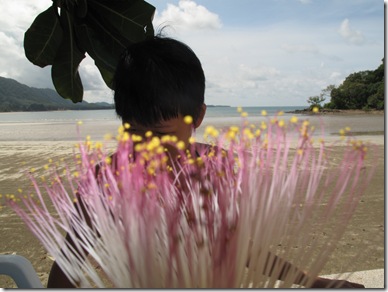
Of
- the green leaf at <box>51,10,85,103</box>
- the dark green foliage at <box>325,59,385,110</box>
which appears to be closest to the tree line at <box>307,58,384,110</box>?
the dark green foliage at <box>325,59,385,110</box>

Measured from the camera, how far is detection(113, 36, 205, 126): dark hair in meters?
0.35

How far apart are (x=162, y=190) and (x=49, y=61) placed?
1.61 ft

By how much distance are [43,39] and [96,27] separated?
11 cm

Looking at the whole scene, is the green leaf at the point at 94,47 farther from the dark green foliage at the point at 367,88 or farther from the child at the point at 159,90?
the dark green foliage at the point at 367,88

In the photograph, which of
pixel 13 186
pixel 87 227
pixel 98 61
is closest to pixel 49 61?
pixel 98 61

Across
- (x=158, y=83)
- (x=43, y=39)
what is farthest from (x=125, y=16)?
(x=158, y=83)

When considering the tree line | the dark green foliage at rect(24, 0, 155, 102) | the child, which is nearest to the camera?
the child

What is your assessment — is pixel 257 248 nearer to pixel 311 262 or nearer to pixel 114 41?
pixel 311 262

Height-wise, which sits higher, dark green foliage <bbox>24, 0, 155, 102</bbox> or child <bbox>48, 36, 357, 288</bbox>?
dark green foliage <bbox>24, 0, 155, 102</bbox>

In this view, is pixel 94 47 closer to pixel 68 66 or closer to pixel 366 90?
pixel 68 66

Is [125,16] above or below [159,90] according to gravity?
above

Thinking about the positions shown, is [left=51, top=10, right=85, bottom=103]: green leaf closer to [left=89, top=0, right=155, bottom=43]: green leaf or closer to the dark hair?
[left=89, top=0, right=155, bottom=43]: green leaf

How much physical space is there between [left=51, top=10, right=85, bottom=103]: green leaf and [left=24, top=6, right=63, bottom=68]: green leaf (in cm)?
3

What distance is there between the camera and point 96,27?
587 millimetres
